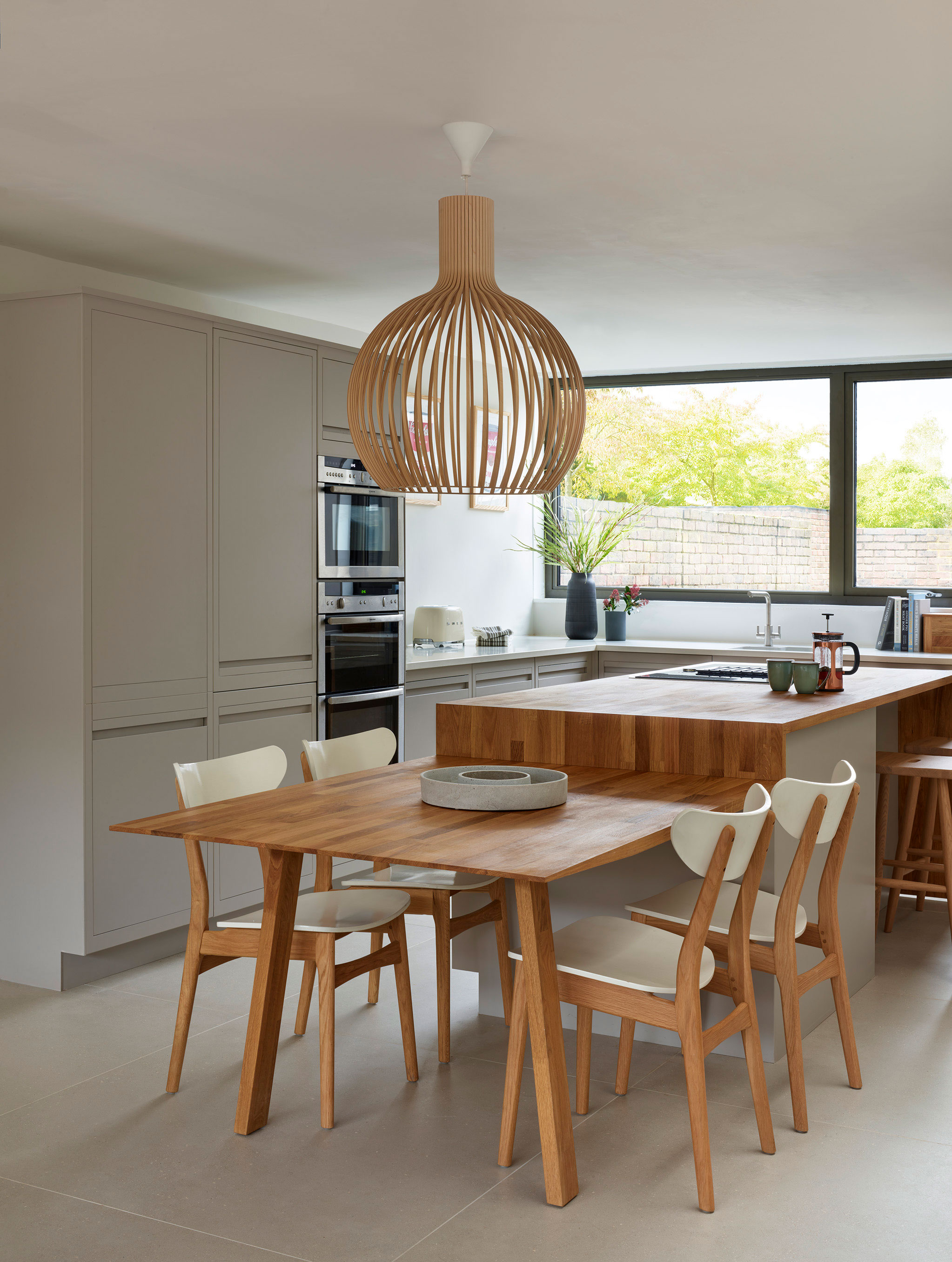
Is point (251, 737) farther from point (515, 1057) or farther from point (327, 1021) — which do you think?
point (515, 1057)

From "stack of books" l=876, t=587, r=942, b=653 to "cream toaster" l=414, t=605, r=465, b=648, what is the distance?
2.12m

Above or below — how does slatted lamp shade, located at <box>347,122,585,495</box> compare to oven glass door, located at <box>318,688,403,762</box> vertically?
above

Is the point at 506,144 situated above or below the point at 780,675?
above

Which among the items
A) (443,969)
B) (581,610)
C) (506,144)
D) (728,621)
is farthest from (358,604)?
(728,621)

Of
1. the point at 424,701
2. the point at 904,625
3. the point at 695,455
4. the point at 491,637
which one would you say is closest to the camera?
→ the point at 424,701

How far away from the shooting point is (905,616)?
587cm

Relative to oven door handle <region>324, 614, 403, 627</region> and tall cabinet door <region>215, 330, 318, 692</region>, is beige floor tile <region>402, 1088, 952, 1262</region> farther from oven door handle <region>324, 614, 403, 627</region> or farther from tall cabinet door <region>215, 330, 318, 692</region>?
oven door handle <region>324, 614, 403, 627</region>

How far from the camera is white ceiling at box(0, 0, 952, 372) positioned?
2473mm

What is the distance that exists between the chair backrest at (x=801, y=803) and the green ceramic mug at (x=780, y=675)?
1194 millimetres

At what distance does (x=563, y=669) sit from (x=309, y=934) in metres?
3.72

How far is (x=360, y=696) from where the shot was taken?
4.98 m

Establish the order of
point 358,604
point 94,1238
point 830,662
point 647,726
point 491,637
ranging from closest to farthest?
1. point 94,1238
2. point 647,726
3. point 830,662
4. point 358,604
5. point 491,637

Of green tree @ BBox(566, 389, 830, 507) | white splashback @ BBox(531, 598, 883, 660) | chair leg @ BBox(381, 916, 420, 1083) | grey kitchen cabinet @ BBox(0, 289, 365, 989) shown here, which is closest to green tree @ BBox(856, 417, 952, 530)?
green tree @ BBox(566, 389, 830, 507)

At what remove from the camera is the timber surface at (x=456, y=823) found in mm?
2359
